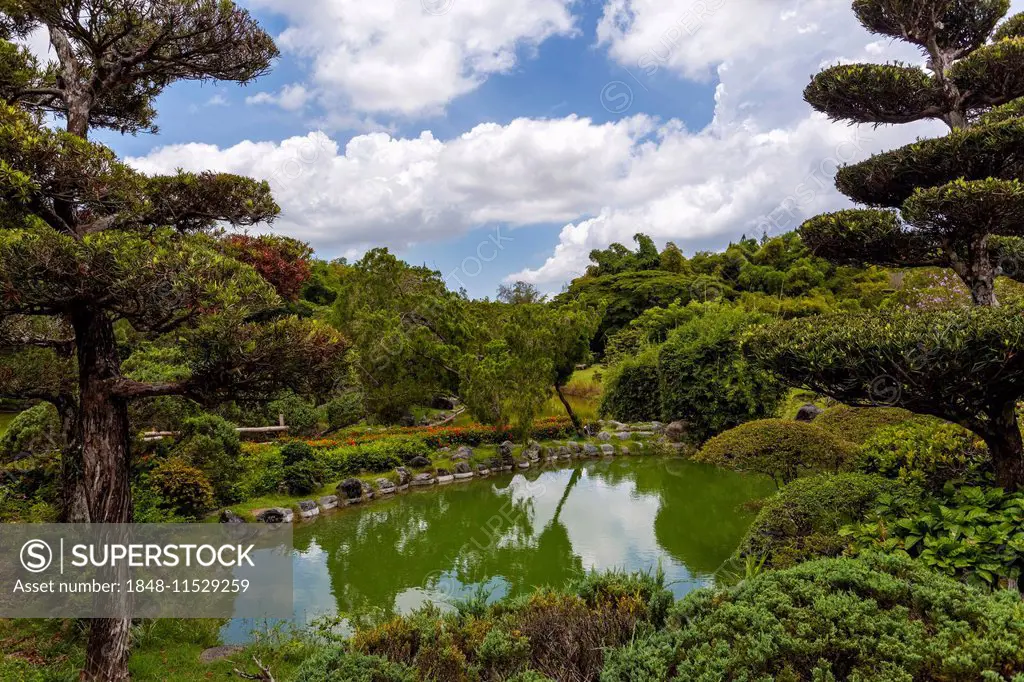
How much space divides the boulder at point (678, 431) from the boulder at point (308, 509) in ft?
28.9

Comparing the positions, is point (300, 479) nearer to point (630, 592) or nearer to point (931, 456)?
point (630, 592)

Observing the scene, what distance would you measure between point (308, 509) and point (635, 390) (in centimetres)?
1023

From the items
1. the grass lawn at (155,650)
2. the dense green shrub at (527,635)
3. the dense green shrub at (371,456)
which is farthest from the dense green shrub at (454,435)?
the dense green shrub at (527,635)

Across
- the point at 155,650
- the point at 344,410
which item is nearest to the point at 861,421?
the point at 155,650

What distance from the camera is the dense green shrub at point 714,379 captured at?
12.7 m

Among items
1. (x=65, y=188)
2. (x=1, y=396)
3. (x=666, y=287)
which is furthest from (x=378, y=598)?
(x=666, y=287)

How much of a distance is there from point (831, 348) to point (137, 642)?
645cm

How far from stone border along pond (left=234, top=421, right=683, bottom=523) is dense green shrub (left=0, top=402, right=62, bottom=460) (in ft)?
8.91

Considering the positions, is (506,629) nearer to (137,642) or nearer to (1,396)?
(137,642)

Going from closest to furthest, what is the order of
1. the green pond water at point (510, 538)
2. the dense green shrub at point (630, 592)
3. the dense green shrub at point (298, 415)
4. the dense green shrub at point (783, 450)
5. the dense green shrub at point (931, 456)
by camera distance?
the dense green shrub at point (630, 592), the dense green shrub at point (931, 456), the green pond water at point (510, 538), the dense green shrub at point (783, 450), the dense green shrub at point (298, 415)

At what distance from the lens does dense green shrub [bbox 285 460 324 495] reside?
1026cm

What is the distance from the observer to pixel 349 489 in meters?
10.6

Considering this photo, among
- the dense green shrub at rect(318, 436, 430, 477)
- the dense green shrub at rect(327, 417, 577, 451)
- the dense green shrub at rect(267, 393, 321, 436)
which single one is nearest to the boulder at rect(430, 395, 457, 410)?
the dense green shrub at rect(327, 417, 577, 451)

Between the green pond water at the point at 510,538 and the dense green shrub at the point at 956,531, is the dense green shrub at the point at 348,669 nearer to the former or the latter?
the green pond water at the point at 510,538
